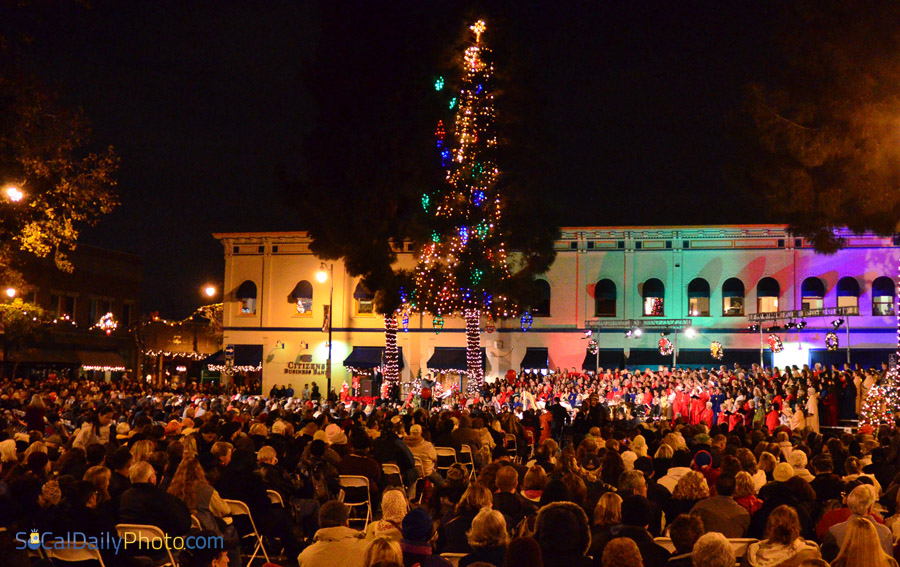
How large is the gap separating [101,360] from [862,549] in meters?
52.7

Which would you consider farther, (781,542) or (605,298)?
(605,298)

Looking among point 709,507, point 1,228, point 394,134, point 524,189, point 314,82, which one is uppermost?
point 314,82

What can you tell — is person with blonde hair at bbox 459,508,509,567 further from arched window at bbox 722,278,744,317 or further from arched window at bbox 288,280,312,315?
arched window at bbox 288,280,312,315

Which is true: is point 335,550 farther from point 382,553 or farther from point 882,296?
point 882,296

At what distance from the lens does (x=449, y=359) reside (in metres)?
45.2

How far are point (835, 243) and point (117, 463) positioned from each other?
19662 mm

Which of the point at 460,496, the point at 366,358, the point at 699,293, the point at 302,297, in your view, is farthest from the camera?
the point at 302,297

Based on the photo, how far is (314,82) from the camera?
122 feet

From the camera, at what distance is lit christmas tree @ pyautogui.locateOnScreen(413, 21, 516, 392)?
34.6 m

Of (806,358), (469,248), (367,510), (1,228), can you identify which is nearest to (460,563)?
(367,510)

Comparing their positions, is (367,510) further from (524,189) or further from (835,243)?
(524,189)

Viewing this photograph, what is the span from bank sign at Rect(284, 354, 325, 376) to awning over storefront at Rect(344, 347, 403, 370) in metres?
1.77

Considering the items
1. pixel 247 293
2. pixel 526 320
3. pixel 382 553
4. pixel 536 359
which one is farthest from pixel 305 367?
pixel 382 553

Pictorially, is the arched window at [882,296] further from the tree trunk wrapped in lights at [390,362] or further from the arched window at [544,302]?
the tree trunk wrapped in lights at [390,362]
